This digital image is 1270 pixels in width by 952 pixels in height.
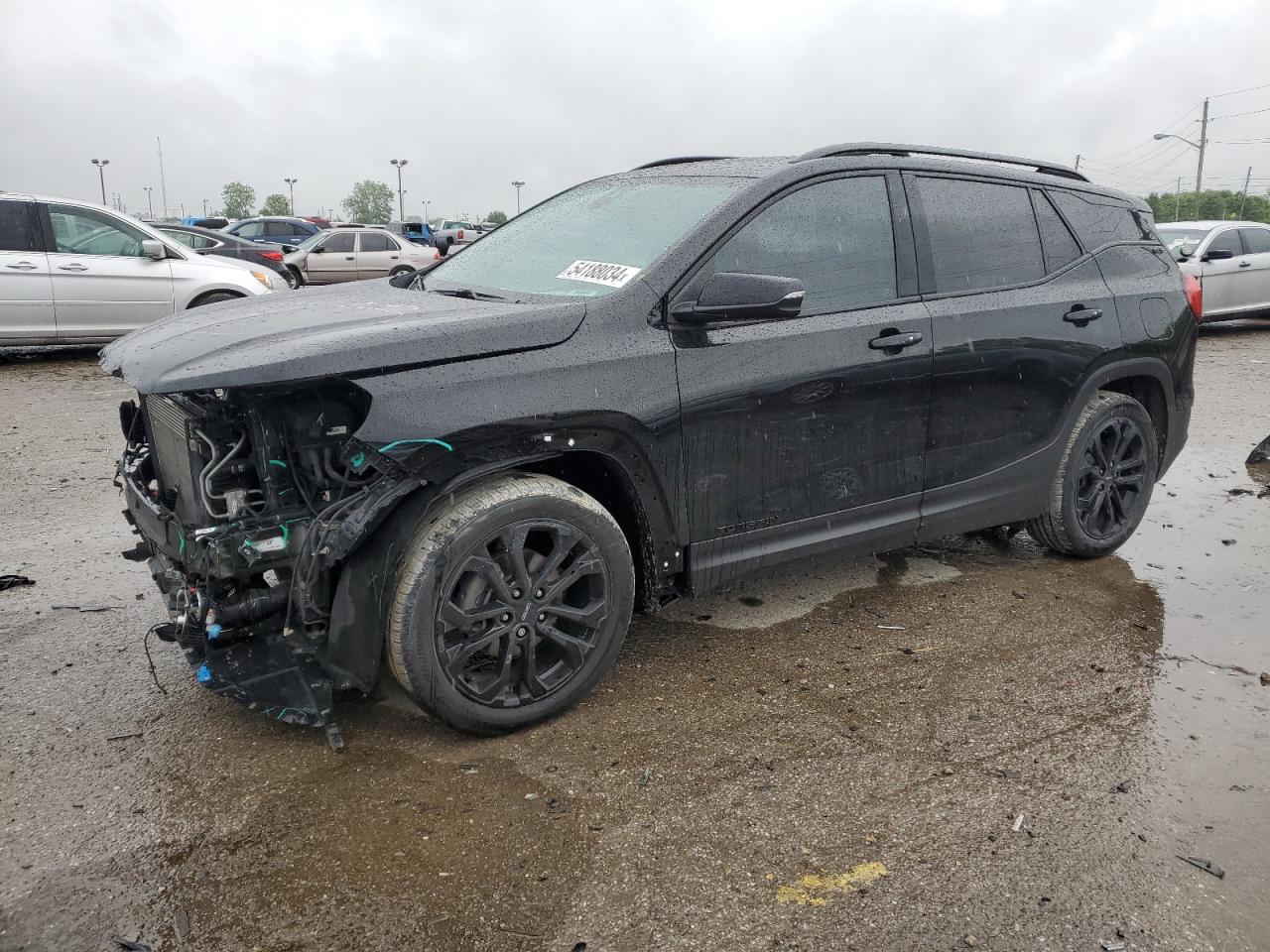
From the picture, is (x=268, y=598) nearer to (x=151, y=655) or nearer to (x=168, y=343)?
(x=168, y=343)

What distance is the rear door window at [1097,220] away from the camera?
4371 millimetres

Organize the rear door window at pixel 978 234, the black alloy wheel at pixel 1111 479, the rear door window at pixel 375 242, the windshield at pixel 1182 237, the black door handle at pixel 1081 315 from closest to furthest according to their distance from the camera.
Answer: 1. the rear door window at pixel 978 234
2. the black door handle at pixel 1081 315
3. the black alloy wheel at pixel 1111 479
4. the windshield at pixel 1182 237
5. the rear door window at pixel 375 242

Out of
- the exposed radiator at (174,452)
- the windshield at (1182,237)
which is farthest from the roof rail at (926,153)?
the windshield at (1182,237)

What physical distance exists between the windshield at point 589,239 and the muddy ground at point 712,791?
4.65 ft

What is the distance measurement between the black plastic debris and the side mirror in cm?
188

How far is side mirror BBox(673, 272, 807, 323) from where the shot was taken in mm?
3027

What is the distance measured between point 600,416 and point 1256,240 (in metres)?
14.5

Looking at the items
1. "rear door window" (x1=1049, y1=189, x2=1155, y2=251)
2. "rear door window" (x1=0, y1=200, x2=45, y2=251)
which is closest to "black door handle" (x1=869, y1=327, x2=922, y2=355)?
"rear door window" (x1=1049, y1=189, x2=1155, y2=251)

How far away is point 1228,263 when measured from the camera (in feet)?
44.2

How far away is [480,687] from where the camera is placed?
292 cm

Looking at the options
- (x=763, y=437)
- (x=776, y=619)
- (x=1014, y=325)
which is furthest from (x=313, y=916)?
(x=1014, y=325)

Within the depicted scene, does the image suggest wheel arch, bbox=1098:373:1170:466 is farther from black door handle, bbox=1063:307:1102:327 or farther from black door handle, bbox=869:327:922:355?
black door handle, bbox=869:327:922:355

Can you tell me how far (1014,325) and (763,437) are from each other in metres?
1.37

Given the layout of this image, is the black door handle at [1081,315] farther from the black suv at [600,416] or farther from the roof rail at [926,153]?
the roof rail at [926,153]
